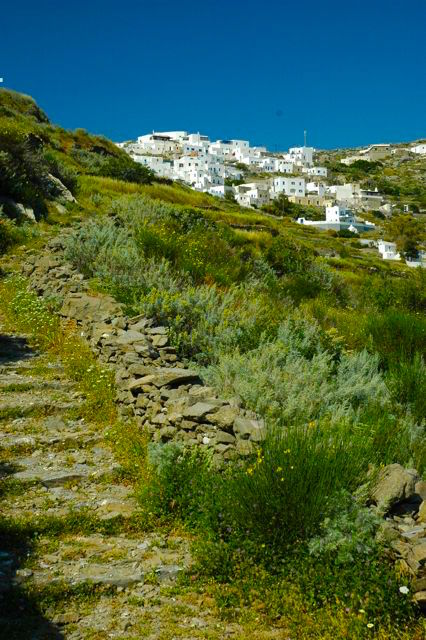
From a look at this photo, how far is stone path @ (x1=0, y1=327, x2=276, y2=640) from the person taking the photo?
9.78 ft

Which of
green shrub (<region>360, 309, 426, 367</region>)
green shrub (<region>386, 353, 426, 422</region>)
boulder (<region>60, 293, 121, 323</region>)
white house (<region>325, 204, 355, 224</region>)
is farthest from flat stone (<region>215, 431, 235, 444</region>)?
white house (<region>325, 204, 355, 224</region>)

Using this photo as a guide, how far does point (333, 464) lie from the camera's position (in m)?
3.51

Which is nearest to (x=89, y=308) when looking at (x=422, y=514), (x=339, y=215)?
(x=422, y=514)

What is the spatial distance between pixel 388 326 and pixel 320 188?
4991 inches

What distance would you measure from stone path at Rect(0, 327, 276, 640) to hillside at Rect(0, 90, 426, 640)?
0.01m

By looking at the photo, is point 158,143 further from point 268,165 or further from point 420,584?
point 420,584

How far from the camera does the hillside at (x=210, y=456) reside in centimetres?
306

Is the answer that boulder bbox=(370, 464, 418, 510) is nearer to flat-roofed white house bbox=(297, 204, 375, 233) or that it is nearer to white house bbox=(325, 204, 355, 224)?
flat-roofed white house bbox=(297, 204, 375, 233)

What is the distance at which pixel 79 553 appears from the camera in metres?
3.54

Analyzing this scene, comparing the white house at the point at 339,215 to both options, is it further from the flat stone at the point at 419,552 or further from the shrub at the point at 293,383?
the flat stone at the point at 419,552

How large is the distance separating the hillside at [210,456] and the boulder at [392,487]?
1cm

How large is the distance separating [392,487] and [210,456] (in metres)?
1.29

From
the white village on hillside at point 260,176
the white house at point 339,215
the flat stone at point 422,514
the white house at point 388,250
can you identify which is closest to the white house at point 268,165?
the white village on hillside at point 260,176

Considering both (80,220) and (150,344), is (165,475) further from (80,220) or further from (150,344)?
(80,220)
